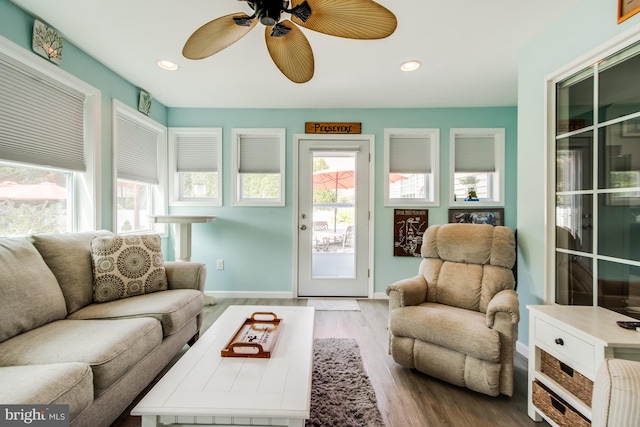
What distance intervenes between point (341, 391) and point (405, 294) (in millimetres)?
771

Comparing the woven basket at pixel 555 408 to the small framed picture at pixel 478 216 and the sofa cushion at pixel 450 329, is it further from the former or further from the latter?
the small framed picture at pixel 478 216

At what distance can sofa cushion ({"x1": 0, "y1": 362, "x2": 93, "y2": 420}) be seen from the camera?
0.93 m

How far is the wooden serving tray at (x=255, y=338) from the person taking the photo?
1.29 meters

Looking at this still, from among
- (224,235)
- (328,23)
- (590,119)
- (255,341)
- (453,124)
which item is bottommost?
(255,341)

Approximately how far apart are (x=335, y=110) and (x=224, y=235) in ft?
7.17

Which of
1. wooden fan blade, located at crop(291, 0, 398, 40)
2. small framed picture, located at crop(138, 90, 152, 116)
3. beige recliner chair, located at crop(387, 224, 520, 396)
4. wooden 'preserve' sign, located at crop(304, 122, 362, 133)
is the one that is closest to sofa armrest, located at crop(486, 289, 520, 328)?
beige recliner chair, located at crop(387, 224, 520, 396)

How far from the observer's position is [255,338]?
144 centimetres

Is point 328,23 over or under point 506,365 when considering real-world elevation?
over

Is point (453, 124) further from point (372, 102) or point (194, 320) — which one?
point (194, 320)

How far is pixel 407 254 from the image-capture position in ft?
11.6

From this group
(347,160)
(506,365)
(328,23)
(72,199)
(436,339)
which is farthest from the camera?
(347,160)

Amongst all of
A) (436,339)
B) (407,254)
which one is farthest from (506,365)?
(407,254)

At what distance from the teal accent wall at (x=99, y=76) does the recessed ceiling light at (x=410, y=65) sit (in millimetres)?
2679

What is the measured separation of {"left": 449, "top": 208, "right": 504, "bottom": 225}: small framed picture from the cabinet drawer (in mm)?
2137
